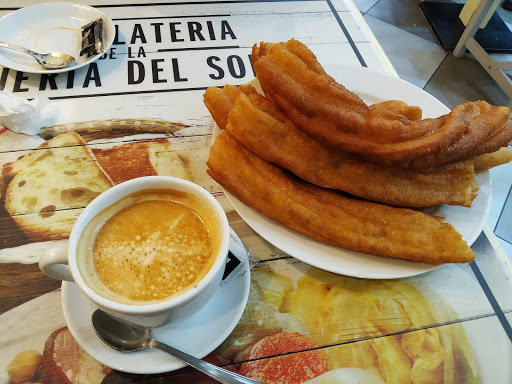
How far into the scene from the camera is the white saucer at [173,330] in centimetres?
53

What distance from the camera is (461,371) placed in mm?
617

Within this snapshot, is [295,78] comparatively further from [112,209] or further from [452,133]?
[112,209]

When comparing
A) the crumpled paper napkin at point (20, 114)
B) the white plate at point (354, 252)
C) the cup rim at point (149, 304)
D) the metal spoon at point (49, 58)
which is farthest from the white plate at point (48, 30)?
the white plate at point (354, 252)

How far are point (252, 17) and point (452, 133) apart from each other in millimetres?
805

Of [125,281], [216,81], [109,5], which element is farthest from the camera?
[109,5]

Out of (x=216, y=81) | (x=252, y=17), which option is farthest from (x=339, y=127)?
(x=252, y=17)

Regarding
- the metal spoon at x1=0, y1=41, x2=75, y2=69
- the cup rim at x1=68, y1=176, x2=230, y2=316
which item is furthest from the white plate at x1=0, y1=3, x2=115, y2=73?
the cup rim at x1=68, y1=176, x2=230, y2=316

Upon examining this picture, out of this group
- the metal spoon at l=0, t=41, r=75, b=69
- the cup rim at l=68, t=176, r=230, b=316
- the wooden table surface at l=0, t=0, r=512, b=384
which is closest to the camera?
the cup rim at l=68, t=176, r=230, b=316

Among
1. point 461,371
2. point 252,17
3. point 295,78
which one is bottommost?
point 461,371

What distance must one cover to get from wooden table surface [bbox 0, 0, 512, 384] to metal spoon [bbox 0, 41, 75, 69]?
3cm

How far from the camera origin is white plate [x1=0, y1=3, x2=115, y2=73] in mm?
1016

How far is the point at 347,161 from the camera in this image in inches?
27.7

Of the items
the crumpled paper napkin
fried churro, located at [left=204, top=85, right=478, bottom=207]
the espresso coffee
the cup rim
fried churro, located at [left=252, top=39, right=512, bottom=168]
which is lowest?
the crumpled paper napkin

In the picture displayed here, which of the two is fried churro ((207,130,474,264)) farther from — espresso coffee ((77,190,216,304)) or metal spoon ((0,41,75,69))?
metal spoon ((0,41,75,69))
